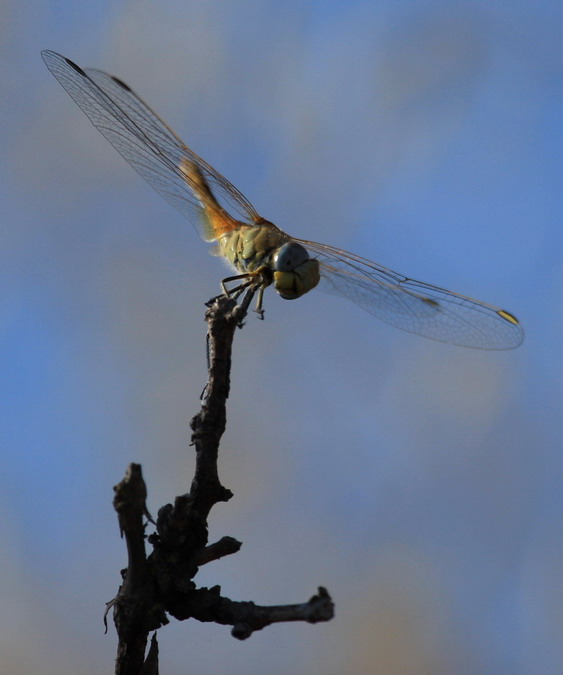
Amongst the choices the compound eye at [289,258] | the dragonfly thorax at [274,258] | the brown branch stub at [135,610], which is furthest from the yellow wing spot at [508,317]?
the brown branch stub at [135,610]

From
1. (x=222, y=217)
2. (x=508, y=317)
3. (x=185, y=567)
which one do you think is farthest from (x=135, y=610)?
(x=508, y=317)

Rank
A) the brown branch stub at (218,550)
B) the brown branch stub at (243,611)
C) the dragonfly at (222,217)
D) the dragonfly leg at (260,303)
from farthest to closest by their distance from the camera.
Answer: the dragonfly at (222,217)
the dragonfly leg at (260,303)
the brown branch stub at (218,550)
the brown branch stub at (243,611)

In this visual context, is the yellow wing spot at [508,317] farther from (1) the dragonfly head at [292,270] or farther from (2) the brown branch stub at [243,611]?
(2) the brown branch stub at [243,611]

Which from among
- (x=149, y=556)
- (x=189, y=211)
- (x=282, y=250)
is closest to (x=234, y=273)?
(x=282, y=250)

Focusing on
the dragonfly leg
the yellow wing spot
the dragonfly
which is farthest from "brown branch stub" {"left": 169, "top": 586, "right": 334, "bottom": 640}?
the yellow wing spot

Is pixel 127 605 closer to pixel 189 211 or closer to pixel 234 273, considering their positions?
pixel 234 273

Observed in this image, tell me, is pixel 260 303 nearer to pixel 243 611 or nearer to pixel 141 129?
pixel 141 129

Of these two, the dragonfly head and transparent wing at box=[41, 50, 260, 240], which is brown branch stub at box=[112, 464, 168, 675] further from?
transparent wing at box=[41, 50, 260, 240]
